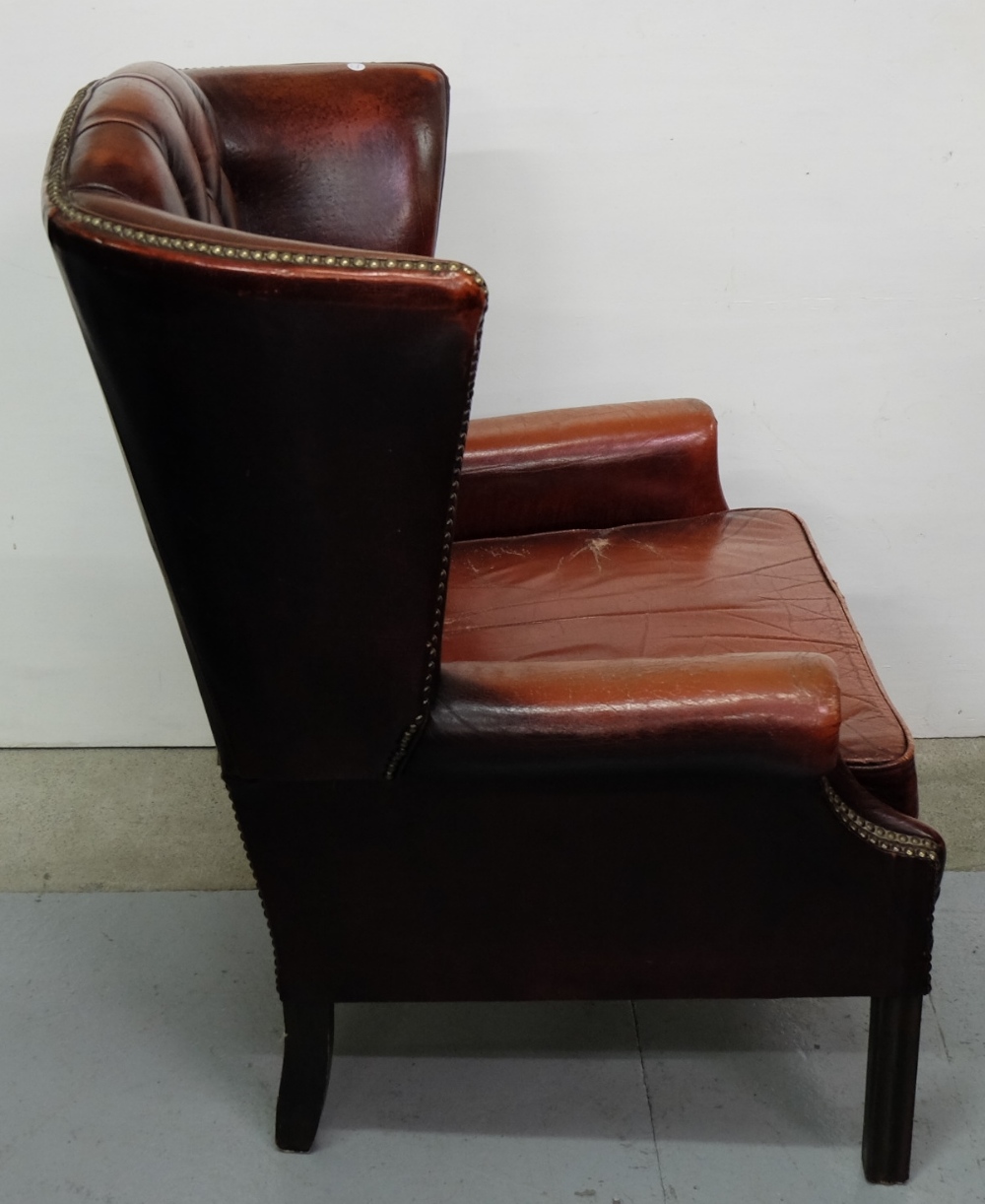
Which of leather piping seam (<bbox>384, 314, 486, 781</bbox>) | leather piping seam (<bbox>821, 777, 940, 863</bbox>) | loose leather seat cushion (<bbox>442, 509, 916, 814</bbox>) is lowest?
leather piping seam (<bbox>821, 777, 940, 863</bbox>)

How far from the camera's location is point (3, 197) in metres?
1.87

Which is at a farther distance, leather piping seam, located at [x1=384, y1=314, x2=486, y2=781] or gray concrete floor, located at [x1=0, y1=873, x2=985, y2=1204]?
gray concrete floor, located at [x1=0, y1=873, x2=985, y2=1204]

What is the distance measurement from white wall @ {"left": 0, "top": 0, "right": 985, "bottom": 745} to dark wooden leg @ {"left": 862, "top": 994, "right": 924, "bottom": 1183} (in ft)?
3.05

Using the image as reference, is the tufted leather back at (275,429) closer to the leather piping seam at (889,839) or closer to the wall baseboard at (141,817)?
the leather piping seam at (889,839)

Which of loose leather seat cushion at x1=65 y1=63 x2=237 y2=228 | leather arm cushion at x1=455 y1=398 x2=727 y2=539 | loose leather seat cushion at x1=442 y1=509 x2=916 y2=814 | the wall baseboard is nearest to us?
loose leather seat cushion at x1=65 y1=63 x2=237 y2=228

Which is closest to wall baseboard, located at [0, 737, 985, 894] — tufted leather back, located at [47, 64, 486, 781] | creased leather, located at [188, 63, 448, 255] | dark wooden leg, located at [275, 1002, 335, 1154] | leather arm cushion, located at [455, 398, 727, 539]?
dark wooden leg, located at [275, 1002, 335, 1154]

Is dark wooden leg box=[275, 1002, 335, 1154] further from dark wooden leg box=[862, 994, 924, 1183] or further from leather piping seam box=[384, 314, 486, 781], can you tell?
dark wooden leg box=[862, 994, 924, 1183]

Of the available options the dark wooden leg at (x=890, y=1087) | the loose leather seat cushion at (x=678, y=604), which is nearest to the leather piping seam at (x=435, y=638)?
the loose leather seat cushion at (x=678, y=604)

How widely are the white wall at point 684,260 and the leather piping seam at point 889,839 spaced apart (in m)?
0.91

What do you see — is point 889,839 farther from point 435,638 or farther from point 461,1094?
point 461,1094

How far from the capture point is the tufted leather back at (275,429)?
3.24 feet

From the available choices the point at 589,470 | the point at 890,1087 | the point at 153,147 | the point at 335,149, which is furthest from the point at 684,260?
the point at 890,1087

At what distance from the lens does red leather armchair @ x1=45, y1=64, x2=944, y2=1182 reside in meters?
1.01

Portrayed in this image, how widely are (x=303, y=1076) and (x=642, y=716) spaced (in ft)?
2.03
